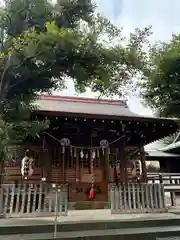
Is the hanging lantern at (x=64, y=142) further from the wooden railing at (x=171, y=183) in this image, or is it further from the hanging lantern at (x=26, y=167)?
the wooden railing at (x=171, y=183)

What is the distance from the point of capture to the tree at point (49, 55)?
194 inches

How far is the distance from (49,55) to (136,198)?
4.51 meters

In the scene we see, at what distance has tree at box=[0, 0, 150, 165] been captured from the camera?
16.2 feet

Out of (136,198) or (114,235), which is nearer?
(114,235)

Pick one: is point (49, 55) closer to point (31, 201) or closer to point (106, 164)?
point (31, 201)

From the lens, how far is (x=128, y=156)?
29.2ft

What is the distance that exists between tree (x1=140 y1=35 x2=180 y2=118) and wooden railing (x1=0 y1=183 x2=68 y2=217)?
3.80 metres

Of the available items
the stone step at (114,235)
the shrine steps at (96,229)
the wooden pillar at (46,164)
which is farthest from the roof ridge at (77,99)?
the stone step at (114,235)

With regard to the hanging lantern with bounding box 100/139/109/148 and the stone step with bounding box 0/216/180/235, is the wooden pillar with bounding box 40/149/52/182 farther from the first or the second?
the stone step with bounding box 0/216/180/235

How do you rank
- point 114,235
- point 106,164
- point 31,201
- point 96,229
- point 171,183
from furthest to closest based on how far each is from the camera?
point 171,183 < point 106,164 < point 31,201 < point 96,229 < point 114,235

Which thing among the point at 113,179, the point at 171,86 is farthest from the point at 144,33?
the point at 113,179

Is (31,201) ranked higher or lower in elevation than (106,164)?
lower

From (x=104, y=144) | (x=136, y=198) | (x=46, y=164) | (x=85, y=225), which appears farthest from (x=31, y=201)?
(x=104, y=144)

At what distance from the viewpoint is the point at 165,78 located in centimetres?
621
